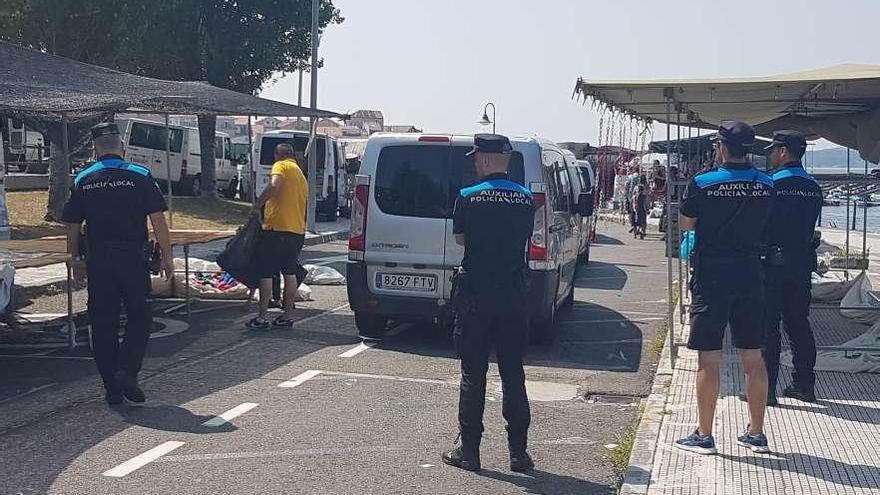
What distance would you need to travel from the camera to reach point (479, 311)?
6.28m

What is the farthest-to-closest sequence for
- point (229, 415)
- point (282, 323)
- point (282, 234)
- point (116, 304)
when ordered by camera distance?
point (282, 323) → point (282, 234) → point (116, 304) → point (229, 415)

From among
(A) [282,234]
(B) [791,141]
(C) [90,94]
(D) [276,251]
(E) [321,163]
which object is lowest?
(D) [276,251]

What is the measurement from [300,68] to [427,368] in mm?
24318

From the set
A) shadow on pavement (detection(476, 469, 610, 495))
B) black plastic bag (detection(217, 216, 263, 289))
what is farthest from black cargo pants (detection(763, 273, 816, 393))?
black plastic bag (detection(217, 216, 263, 289))

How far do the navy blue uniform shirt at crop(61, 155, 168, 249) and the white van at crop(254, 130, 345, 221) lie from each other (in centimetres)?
2123

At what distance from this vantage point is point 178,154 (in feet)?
112

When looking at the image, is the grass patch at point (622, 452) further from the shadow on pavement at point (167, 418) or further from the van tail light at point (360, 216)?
the van tail light at point (360, 216)

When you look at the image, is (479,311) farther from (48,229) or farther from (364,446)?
(48,229)

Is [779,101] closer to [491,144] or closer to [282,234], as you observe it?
[282,234]

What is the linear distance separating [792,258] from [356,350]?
4.28m

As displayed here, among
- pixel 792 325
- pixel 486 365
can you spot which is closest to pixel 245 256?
pixel 486 365

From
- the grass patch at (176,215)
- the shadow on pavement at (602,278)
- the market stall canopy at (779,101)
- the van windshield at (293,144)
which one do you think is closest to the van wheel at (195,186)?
the grass patch at (176,215)

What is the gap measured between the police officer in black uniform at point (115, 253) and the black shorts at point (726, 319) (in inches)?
148

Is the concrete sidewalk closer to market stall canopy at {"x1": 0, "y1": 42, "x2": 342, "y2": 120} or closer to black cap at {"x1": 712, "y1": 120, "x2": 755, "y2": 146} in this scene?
black cap at {"x1": 712, "y1": 120, "x2": 755, "y2": 146}
